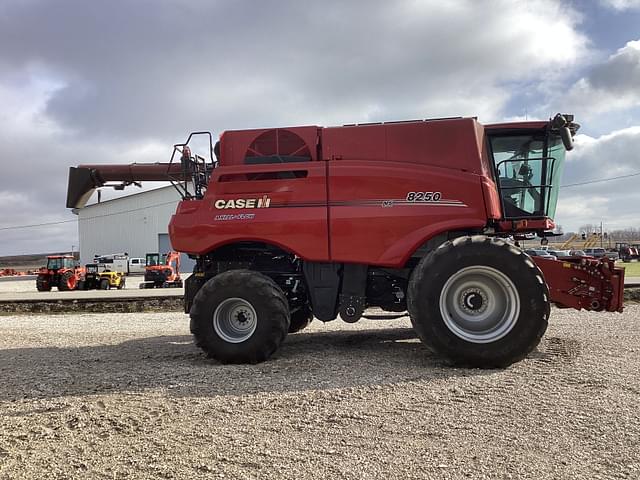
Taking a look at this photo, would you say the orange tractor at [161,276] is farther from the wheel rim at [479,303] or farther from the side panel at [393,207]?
the wheel rim at [479,303]

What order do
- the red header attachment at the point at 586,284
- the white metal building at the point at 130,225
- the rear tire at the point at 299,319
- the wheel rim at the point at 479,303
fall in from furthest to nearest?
the white metal building at the point at 130,225 < the rear tire at the point at 299,319 < the red header attachment at the point at 586,284 < the wheel rim at the point at 479,303

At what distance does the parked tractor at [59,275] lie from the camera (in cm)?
2948

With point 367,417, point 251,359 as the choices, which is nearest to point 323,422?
point 367,417

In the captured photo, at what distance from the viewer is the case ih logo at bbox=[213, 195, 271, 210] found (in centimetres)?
676

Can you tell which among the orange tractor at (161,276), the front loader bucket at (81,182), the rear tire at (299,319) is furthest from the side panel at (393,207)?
the orange tractor at (161,276)

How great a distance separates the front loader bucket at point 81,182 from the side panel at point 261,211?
261 cm

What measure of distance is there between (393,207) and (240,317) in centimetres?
244

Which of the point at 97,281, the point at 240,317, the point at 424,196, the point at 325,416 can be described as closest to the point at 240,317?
the point at 240,317

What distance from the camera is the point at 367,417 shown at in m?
4.23

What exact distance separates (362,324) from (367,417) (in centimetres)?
629

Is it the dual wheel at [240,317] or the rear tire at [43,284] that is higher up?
the dual wheel at [240,317]

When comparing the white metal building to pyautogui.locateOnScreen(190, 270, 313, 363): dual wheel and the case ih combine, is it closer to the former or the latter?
the case ih combine

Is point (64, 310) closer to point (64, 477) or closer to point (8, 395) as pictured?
point (8, 395)

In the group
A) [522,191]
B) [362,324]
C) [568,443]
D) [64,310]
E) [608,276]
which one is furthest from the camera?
[64,310]
